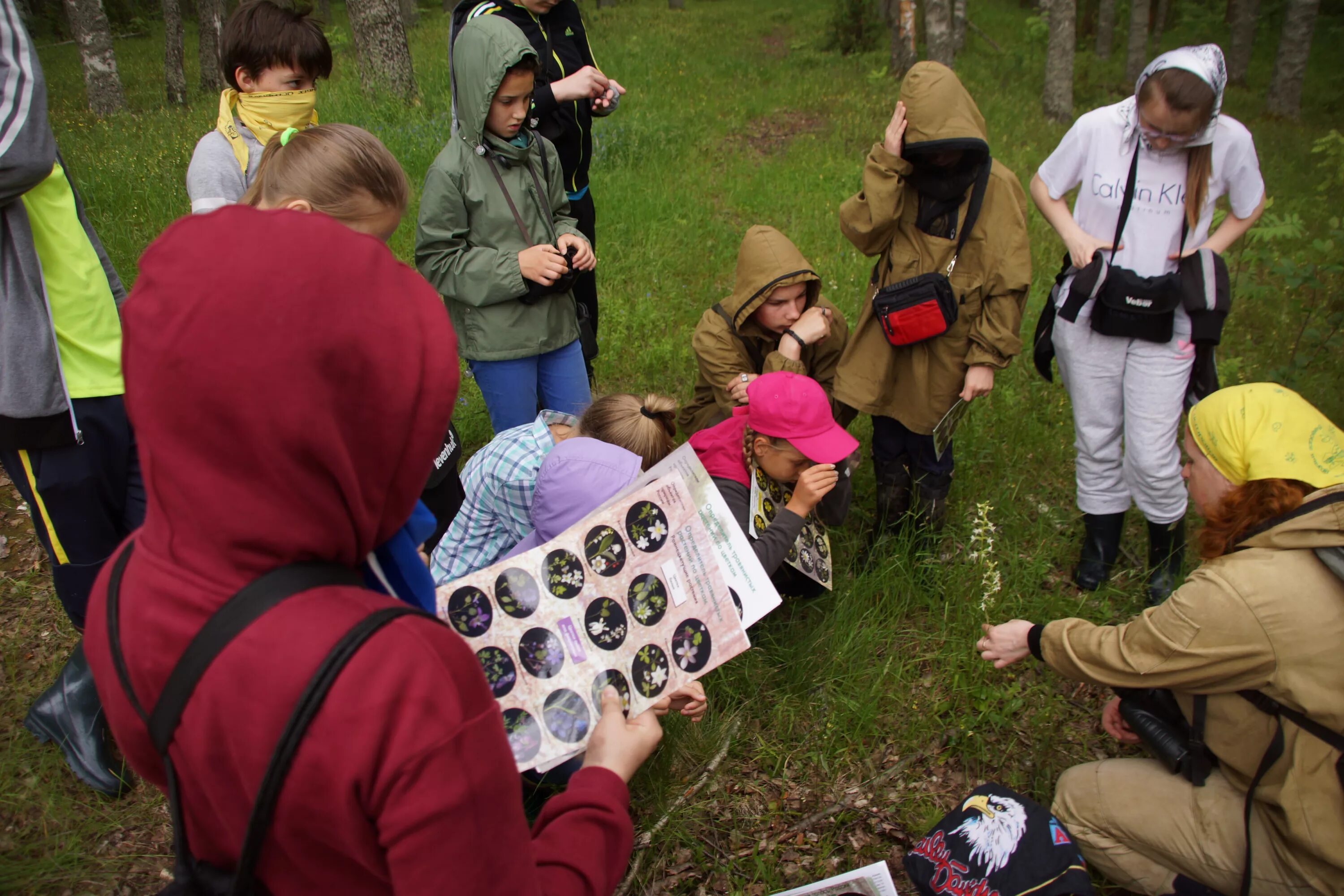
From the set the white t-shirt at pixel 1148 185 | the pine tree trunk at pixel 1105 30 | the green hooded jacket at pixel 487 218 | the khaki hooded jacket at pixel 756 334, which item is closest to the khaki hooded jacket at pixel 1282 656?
the white t-shirt at pixel 1148 185

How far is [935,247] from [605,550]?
2087 mm

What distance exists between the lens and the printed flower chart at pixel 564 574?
2.14 meters

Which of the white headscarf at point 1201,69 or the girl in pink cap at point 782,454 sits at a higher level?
the white headscarf at point 1201,69

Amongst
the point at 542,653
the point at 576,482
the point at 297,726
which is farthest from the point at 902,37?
the point at 297,726

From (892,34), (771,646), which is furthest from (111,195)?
(892,34)

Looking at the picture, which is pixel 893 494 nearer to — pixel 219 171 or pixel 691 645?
pixel 691 645

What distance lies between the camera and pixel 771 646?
3381mm

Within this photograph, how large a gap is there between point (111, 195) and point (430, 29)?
523 inches

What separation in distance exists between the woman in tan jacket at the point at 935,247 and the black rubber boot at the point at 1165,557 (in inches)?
39.2

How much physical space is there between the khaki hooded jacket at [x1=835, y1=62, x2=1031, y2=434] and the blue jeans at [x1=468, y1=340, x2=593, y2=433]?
121 centimetres

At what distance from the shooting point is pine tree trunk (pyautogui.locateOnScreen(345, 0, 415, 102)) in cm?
978

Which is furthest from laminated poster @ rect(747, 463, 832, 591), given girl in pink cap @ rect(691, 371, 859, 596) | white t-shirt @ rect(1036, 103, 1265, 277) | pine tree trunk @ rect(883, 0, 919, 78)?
pine tree trunk @ rect(883, 0, 919, 78)

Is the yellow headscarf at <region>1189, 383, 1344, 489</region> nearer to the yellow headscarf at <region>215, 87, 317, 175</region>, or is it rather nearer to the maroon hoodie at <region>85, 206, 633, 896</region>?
the maroon hoodie at <region>85, 206, 633, 896</region>

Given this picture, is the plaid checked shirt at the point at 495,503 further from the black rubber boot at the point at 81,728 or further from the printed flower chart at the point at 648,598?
the black rubber boot at the point at 81,728
